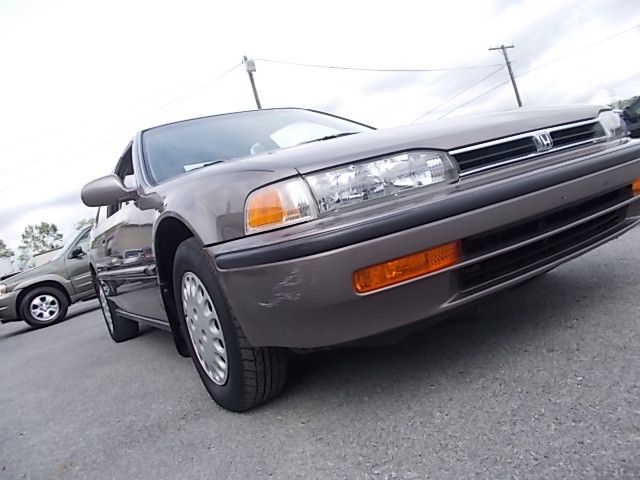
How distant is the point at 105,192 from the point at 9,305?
297 inches

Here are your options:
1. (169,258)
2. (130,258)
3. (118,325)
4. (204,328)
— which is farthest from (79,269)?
(204,328)

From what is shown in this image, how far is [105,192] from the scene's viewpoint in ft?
9.31

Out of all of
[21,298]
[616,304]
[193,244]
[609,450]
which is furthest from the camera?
[21,298]

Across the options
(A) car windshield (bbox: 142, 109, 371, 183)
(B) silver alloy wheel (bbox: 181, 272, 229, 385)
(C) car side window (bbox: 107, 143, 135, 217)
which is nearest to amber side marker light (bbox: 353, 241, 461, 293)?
(B) silver alloy wheel (bbox: 181, 272, 229, 385)

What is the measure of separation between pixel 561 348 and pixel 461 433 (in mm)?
667

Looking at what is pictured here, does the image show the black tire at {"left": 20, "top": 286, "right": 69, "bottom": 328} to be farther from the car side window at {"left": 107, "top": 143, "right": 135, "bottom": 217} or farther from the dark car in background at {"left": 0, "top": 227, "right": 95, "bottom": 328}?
the car side window at {"left": 107, "top": 143, "right": 135, "bottom": 217}

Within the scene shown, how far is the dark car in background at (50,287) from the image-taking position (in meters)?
9.11

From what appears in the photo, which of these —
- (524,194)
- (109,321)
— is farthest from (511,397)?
(109,321)

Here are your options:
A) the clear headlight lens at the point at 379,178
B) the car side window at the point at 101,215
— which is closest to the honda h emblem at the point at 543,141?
the clear headlight lens at the point at 379,178

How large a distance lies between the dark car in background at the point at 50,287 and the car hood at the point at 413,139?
26.0 ft

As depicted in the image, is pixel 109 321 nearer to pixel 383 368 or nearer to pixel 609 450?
pixel 383 368

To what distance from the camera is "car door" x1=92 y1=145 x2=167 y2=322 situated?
2836 mm

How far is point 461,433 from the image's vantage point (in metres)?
1.66

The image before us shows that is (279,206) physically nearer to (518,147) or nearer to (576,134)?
(518,147)
